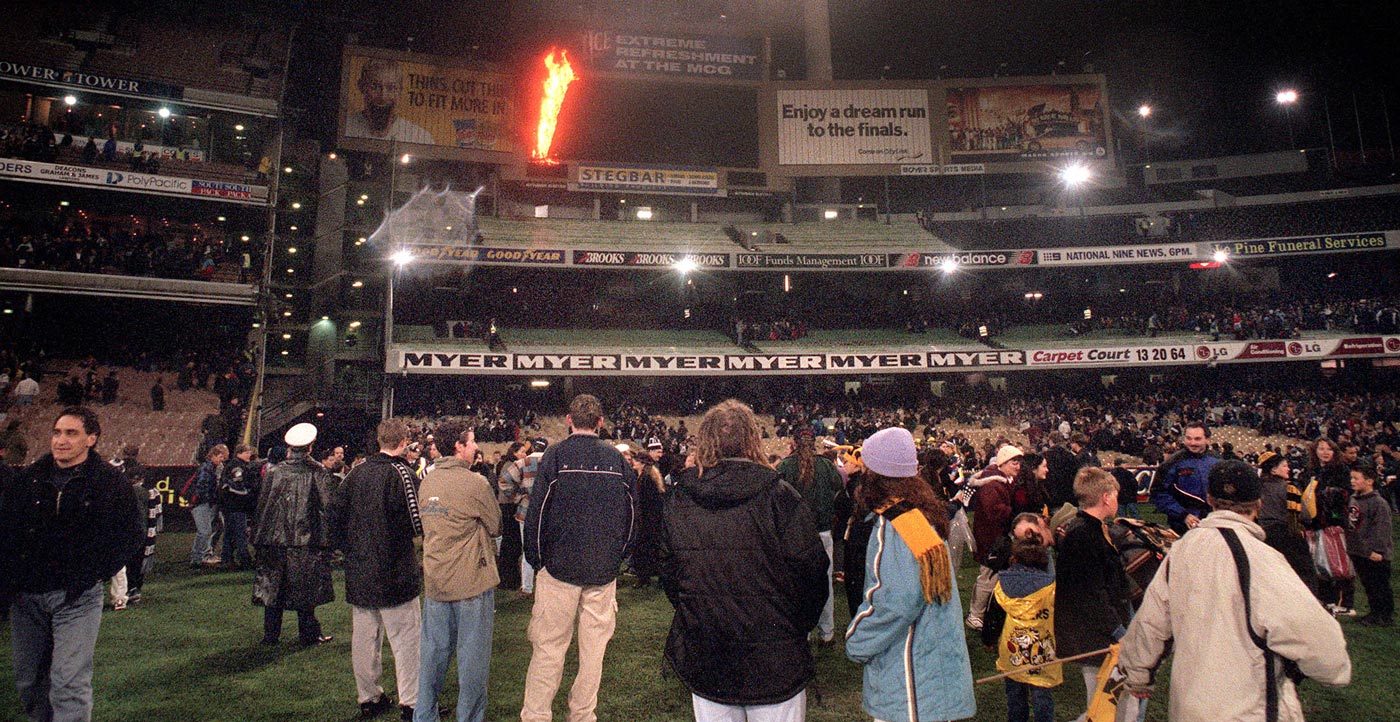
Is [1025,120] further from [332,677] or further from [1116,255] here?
[332,677]

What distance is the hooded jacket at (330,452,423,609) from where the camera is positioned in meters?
4.68

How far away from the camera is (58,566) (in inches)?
148

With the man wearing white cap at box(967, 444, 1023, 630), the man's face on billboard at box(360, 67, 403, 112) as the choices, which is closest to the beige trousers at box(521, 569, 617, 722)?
the man wearing white cap at box(967, 444, 1023, 630)

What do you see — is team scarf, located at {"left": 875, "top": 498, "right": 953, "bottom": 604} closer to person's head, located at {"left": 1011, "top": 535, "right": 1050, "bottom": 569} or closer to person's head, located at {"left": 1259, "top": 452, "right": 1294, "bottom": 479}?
person's head, located at {"left": 1011, "top": 535, "right": 1050, "bottom": 569}

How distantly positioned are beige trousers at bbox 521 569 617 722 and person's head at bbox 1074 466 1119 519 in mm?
2913

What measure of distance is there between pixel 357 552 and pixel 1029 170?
36.2m

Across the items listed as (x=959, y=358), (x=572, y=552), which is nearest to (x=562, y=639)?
(x=572, y=552)

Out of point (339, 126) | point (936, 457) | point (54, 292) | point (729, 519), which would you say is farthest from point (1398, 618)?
point (339, 126)

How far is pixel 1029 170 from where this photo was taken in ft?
110

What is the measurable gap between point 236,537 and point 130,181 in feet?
65.4

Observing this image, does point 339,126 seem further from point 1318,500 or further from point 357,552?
point 1318,500

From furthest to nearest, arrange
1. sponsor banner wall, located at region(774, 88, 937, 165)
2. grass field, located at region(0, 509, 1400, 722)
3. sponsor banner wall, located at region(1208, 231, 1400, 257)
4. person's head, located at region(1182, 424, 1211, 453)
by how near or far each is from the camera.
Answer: sponsor banner wall, located at region(774, 88, 937, 165) < sponsor banner wall, located at region(1208, 231, 1400, 257) < person's head, located at region(1182, 424, 1211, 453) < grass field, located at region(0, 509, 1400, 722)

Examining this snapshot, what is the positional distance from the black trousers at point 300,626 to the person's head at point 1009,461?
6.71 metres

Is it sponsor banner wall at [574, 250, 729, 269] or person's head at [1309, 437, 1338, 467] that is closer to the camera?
person's head at [1309, 437, 1338, 467]
